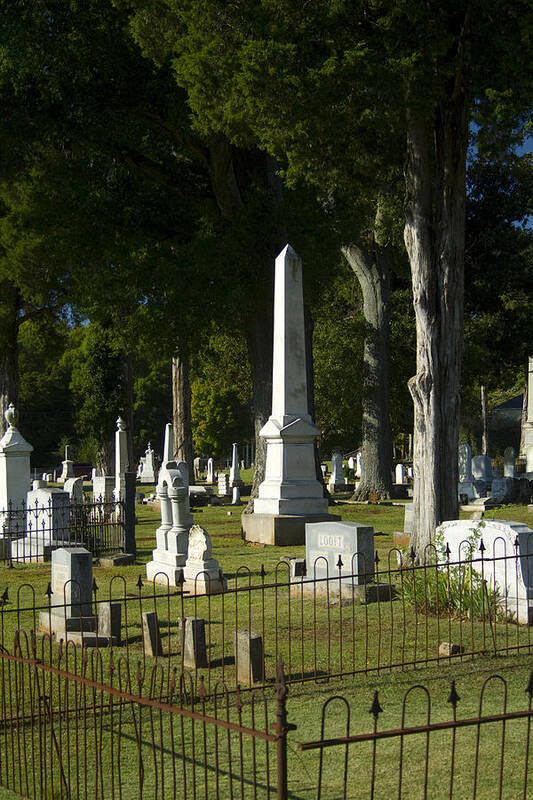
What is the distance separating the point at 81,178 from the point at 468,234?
13864 millimetres

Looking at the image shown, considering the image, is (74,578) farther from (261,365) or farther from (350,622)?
(261,365)

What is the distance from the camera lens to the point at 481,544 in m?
9.50

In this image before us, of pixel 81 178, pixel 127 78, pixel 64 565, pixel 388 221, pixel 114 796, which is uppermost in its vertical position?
pixel 127 78

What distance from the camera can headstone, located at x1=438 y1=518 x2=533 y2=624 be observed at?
9.44 m

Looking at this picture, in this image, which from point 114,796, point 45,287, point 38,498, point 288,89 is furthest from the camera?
point 45,287

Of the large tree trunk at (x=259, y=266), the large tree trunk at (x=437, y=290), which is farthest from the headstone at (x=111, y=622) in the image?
the large tree trunk at (x=259, y=266)

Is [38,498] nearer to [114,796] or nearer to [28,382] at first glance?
[114,796]

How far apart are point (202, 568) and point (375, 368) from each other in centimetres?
1803

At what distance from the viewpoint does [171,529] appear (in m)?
14.1

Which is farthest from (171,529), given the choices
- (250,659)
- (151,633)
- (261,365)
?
(261,365)

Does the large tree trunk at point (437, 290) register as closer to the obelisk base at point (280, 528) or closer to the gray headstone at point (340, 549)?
the gray headstone at point (340, 549)

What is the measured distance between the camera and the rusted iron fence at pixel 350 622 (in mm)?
8008

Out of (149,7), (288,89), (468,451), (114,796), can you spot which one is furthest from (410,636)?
(468,451)

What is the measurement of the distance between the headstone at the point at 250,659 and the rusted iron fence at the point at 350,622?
0.04 feet
